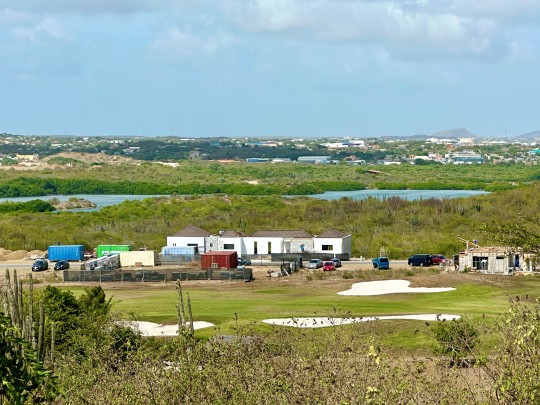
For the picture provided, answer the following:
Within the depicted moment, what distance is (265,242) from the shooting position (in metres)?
85.8

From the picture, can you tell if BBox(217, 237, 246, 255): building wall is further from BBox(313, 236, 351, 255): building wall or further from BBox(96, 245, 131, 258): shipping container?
BBox(96, 245, 131, 258): shipping container

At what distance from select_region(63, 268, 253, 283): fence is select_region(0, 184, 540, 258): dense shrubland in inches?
840

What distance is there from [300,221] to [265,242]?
28.4m

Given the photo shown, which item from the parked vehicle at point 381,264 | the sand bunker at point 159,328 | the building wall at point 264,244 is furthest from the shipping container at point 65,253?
the sand bunker at point 159,328

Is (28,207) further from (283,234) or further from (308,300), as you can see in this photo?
(308,300)

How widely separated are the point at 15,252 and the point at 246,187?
10306 centimetres

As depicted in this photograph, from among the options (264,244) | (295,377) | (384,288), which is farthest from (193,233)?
(295,377)

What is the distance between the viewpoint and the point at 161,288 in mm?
67438

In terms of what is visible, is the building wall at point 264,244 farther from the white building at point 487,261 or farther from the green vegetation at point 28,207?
the green vegetation at point 28,207

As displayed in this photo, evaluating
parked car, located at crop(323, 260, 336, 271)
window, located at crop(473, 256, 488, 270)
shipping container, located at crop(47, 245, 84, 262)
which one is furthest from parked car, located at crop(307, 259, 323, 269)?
shipping container, located at crop(47, 245, 84, 262)

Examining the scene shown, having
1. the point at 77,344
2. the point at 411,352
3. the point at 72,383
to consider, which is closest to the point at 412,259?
the point at 411,352

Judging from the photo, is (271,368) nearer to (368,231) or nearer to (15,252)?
(15,252)

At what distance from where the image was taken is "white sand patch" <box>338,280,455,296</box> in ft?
206

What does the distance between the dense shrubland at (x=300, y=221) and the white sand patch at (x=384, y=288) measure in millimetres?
21049
